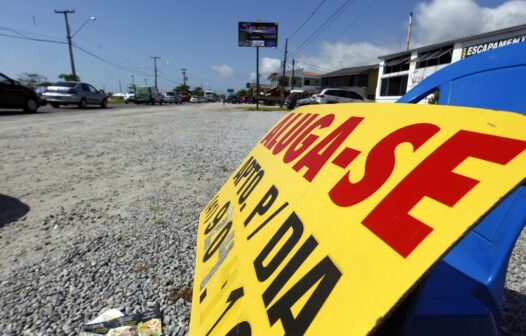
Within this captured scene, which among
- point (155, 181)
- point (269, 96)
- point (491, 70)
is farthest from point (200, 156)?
point (269, 96)

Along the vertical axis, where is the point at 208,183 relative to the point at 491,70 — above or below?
below

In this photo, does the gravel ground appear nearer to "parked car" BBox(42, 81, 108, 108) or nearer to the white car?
"parked car" BBox(42, 81, 108, 108)

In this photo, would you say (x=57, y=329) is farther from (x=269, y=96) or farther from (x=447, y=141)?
(x=269, y=96)

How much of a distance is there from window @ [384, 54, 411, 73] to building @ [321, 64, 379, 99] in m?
6.90

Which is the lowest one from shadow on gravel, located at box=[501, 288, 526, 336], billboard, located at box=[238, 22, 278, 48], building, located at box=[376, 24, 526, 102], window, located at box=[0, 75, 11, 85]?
shadow on gravel, located at box=[501, 288, 526, 336]

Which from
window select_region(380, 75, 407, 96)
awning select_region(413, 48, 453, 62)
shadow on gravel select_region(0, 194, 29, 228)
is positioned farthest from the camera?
window select_region(380, 75, 407, 96)

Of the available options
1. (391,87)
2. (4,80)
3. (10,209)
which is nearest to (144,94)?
(4,80)

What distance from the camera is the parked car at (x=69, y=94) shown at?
16.3 meters

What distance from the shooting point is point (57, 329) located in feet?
4.91

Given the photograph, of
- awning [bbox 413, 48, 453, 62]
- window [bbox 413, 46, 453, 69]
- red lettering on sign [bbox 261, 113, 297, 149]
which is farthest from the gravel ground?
window [bbox 413, 46, 453, 69]

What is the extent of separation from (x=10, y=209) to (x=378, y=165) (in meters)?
3.42

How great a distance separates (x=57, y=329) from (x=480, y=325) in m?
1.78

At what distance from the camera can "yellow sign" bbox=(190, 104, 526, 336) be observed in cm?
57

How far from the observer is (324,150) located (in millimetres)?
1168
